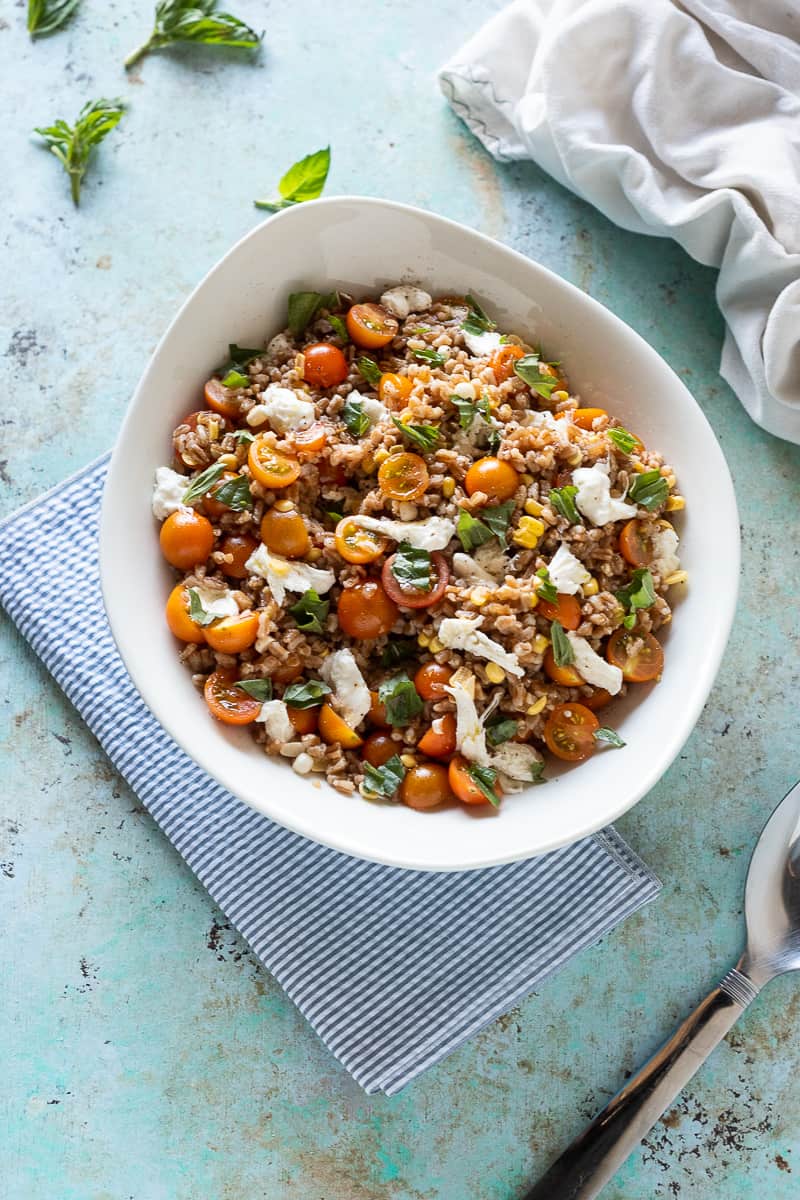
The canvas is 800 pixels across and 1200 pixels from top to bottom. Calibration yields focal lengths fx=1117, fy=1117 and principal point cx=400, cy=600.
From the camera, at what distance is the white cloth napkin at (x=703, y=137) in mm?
3250

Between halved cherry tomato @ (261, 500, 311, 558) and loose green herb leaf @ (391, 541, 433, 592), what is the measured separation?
24 cm

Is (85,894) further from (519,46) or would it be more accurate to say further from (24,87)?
(519,46)

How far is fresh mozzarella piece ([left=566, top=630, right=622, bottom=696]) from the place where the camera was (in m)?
2.70

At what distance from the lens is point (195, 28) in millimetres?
3494

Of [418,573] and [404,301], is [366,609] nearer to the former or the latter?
[418,573]

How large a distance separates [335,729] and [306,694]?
11 centimetres

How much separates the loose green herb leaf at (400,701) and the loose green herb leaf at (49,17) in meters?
2.43

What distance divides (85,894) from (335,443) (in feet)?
4.76

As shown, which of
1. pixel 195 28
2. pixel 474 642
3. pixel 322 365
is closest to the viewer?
pixel 474 642

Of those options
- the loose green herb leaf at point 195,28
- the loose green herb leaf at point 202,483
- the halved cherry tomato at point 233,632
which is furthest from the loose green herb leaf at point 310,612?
the loose green herb leaf at point 195,28

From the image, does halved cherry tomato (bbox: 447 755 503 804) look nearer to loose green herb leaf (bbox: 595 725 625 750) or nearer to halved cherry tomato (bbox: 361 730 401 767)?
halved cherry tomato (bbox: 361 730 401 767)

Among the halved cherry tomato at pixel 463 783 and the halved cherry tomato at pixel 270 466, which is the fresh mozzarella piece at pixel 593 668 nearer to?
the halved cherry tomato at pixel 463 783

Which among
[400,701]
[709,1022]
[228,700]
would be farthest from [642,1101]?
[228,700]

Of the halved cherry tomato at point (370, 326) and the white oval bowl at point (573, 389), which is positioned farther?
the halved cherry tomato at point (370, 326)
